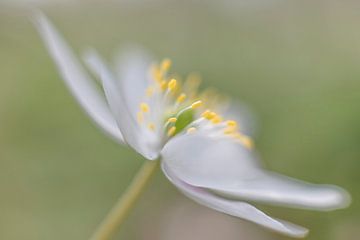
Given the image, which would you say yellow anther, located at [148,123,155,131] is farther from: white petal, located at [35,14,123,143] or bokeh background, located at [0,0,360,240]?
bokeh background, located at [0,0,360,240]

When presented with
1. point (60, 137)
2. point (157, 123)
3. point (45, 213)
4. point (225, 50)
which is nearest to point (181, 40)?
point (225, 50)

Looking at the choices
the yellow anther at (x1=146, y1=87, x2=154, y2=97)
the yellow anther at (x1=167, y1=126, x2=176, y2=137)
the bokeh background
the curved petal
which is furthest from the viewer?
the bokeh background

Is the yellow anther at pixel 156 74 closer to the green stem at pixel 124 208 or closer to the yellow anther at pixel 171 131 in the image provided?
the yellow anther at pixel 171 131

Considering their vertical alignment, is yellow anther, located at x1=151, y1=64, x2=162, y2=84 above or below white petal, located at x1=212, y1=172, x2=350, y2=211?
below

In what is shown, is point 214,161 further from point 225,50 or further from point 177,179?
point 225,50

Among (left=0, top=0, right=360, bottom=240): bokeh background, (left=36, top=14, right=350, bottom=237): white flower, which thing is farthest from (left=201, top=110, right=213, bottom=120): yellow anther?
(left=0, top=0, right=360, bottom=240): bokeh background

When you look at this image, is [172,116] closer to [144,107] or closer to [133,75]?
[144,107]
